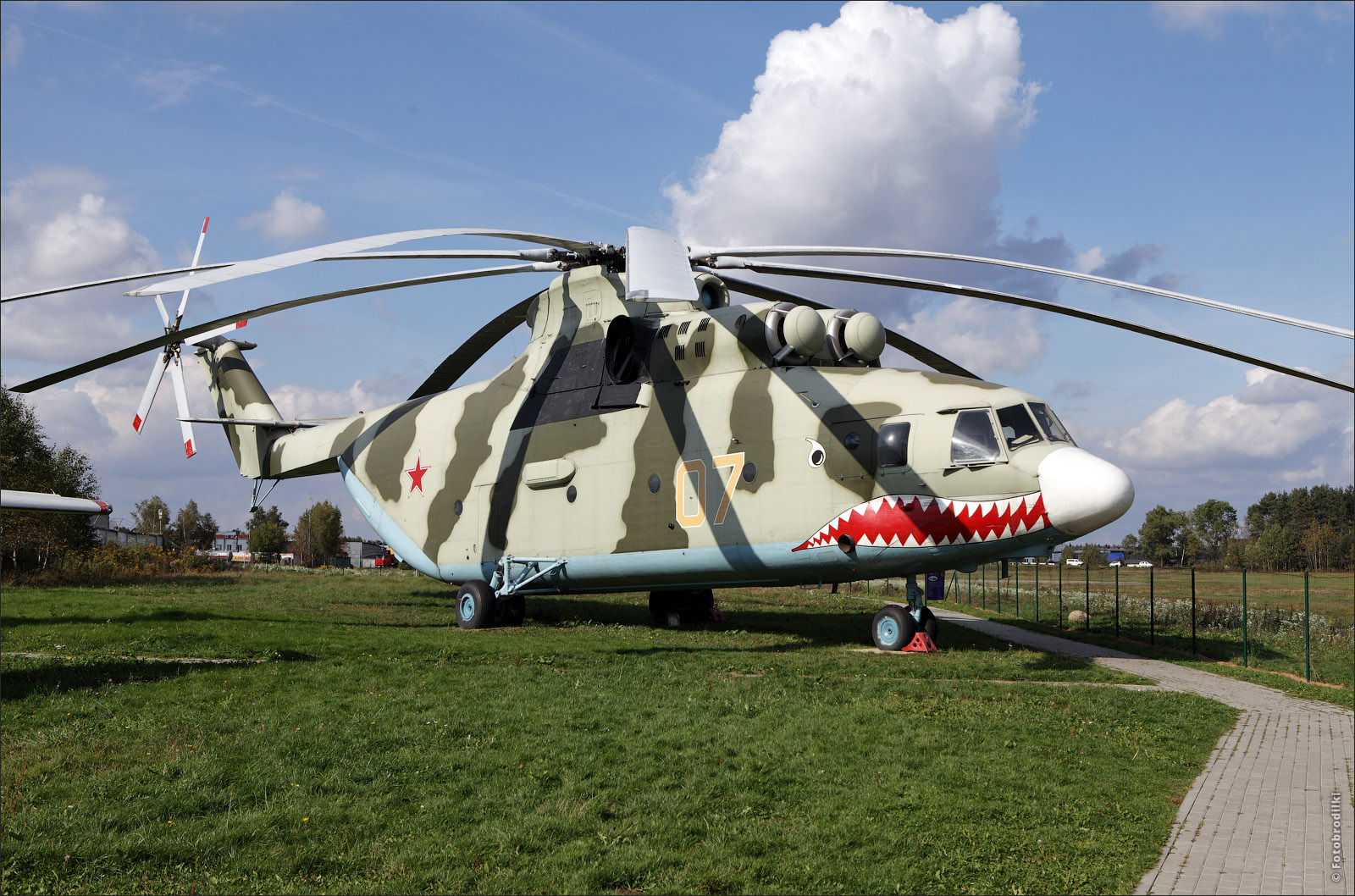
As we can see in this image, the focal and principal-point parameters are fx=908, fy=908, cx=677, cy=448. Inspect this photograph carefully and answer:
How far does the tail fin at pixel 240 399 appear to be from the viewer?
24.5 meters

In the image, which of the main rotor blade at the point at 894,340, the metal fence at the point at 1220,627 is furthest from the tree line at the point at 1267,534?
the main rotor blade at the point at 894,340

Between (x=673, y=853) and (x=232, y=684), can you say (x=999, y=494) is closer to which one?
(x=673, y=853)

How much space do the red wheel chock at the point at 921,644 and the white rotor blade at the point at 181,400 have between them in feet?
63.0

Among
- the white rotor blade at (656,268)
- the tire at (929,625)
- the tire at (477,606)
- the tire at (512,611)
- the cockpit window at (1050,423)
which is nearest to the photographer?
the white rotor blade at (656,268)

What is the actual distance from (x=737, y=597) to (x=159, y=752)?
23773mm

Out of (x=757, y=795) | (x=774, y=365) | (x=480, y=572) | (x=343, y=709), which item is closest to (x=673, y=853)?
(x=757, y=795)

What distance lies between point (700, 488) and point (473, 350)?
7.76 metres

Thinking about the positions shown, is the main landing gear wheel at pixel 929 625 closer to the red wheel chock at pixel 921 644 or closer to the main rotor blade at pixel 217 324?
the red wheel chock at pixel 921 644

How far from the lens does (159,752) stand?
27.2ft

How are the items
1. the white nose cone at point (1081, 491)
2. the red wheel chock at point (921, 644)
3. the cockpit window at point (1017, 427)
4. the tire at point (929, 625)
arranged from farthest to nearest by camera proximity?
the tire at point (929, 625) < the red wheel chock at point (921, 644) < the cockpit window at point (1017, 427) < the white nose cone at point (1081, 491)

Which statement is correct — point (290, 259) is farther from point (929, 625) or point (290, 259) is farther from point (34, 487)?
point (34, 487)

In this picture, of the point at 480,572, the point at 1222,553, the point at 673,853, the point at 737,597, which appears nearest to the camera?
the point at 673,853

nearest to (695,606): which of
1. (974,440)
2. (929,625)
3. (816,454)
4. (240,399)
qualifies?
(929,625)

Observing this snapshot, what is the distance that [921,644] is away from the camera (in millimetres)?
15367
